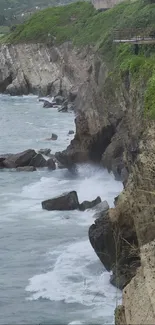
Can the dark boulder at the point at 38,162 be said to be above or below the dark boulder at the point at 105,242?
below

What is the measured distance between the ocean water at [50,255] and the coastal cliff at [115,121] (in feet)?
2.77

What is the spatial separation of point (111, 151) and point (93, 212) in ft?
23.0

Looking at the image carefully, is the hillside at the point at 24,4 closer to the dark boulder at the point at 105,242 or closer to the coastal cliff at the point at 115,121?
the coastal cliff at the point at 115,121

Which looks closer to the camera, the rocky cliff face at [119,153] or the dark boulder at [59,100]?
the rocky cliff face at [119,153]

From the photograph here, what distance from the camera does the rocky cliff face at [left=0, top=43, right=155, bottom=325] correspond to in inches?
573

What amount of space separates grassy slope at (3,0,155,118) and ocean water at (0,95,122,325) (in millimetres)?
6356

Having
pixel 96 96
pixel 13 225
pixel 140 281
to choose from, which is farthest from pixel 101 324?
pixel 96 96

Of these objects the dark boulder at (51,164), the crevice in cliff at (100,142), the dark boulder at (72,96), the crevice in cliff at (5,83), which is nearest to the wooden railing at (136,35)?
the crevice in cliff at (100,142)

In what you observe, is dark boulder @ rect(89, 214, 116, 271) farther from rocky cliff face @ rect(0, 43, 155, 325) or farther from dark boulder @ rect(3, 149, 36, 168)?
dark boulder @ rect(3, 149, 36, 168)

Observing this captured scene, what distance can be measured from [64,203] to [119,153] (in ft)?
20.7

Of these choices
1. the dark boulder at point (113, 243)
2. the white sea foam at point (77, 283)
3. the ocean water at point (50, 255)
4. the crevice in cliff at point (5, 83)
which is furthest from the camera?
the crevice in cliff at point (5, 83)

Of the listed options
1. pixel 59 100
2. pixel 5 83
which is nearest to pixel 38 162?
pixel 59 100

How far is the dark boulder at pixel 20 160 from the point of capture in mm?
42156

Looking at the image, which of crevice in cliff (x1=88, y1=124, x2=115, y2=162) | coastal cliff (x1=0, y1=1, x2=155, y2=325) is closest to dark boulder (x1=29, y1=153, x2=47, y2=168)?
coastal cliff (x1=0, y1=1, x2=155, y2=325)
